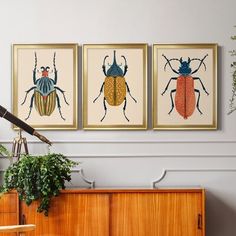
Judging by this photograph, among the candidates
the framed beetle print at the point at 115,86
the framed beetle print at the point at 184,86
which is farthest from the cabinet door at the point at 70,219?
the framed beetle print at the point at 184,86

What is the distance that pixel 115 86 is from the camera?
285cm

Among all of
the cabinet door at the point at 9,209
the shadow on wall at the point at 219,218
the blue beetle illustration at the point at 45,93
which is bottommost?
the shadow on wall at the point at 219,218

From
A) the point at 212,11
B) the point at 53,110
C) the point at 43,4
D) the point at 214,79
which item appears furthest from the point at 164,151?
the point at 43,4

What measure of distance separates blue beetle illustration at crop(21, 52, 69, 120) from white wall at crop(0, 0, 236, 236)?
0.14m

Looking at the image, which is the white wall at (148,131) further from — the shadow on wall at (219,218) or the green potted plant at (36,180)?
the green potted plant at (36,180)

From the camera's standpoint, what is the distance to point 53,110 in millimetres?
2855

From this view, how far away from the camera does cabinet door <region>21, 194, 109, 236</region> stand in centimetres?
248

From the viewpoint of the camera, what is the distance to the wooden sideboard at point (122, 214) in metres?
2.48

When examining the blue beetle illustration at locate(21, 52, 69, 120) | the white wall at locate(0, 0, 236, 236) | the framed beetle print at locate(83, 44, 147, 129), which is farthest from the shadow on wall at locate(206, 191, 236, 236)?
the blue beetle illustration at locate(21, 52, 69, 120)

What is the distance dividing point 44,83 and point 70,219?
0.88 meters

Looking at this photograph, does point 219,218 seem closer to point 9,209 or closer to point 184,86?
point 184,86

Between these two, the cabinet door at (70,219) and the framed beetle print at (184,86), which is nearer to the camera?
the cabinet door at (70,219)

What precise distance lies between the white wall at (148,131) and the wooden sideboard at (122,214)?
0.35 metres

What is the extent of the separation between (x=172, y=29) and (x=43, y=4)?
0.83m
